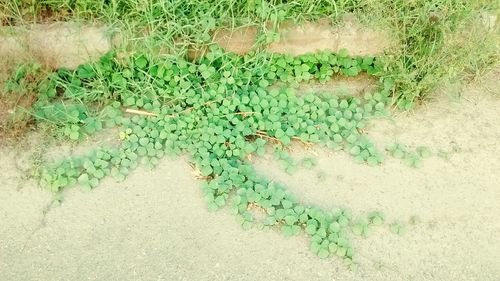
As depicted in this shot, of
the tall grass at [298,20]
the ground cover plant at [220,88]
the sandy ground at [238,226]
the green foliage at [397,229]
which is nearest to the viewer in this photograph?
the sandy ground at [238,226]

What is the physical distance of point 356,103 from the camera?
3.53m

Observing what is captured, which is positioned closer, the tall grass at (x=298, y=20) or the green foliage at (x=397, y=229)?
the green foliage at (x=397, y=229)

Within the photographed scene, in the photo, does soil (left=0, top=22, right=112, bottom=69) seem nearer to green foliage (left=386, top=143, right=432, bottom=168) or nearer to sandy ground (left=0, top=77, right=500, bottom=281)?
sandy ground (left=0, top=77, right=500, bottom=281)

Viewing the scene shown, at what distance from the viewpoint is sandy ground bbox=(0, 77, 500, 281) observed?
278cm

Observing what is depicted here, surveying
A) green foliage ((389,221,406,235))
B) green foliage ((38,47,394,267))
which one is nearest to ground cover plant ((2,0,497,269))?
green foliage ((38,47,394,267))

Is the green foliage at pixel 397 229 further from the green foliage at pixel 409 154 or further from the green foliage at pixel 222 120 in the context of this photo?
the green foliage at pixel 409 154

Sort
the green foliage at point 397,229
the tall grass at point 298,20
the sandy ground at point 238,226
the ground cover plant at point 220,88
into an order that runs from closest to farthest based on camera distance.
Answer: the sandy ground at point 238,226
the green foliage at point 397,229
the ground cover plant at point 220,88
the tall grass at point 298,20

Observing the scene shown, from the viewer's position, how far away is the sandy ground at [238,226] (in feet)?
9.12

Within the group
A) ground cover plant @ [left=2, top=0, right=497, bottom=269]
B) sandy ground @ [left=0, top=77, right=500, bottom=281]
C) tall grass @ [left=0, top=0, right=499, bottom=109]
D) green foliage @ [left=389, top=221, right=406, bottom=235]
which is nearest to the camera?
sandy ground @ [left=0, top=77, right=500, bottom=281]

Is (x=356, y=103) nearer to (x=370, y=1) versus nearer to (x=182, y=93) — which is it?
(x=370, y=1)

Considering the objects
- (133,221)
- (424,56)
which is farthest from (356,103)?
(133,221)

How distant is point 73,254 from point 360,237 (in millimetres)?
1367

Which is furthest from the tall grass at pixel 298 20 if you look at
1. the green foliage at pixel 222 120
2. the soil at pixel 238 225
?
the soil at pixel 238 225

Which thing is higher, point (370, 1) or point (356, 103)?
point (370, 1)
